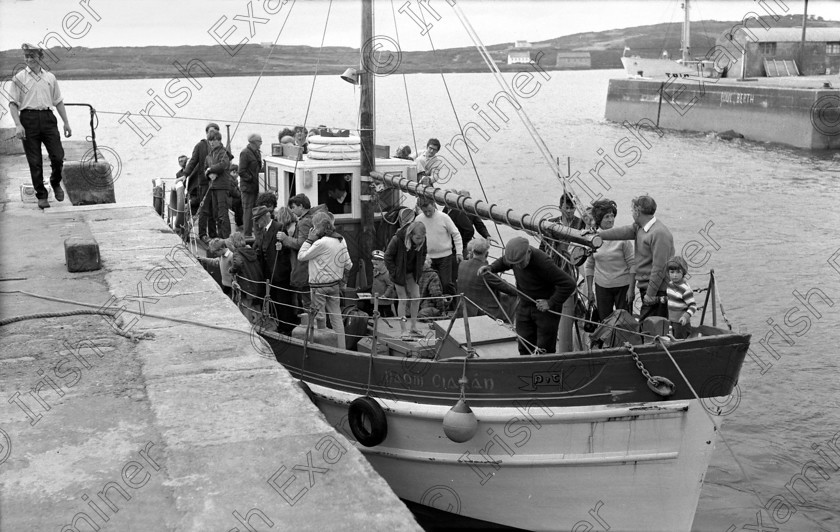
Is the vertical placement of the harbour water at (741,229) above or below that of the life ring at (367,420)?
below

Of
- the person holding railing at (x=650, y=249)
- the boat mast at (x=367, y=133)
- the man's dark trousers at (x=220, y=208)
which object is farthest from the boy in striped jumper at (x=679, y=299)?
the man's dark trousers at (x=220, y=208)

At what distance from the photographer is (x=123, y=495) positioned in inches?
184

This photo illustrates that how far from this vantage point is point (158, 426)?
17.8ft

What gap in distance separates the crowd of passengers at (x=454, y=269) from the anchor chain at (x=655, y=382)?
0.56 meters

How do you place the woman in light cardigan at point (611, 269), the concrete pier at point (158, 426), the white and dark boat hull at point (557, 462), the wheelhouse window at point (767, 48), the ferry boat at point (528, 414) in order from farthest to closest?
the wheelhouse window at point (767, 48), the woman in light cardigan at point (611, 269), the white and dark boat hull at point (557, 462), the ferry boat at point (528, 414), the concrete pier at point (158, 426)

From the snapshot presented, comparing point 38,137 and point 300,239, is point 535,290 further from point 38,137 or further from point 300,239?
point 38,137

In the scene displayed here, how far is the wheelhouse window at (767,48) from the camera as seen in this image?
62344 millimetres

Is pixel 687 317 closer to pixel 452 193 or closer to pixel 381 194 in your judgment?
pixel 452 193

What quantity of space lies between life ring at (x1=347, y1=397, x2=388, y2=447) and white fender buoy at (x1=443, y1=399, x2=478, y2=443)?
97cm

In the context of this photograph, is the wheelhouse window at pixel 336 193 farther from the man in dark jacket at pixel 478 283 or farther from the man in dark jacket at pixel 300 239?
the man in dark jacket at pixel 478 283

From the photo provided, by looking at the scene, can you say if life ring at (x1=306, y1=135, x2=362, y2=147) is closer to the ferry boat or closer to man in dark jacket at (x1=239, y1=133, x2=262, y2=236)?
man in dark jacket at (x1=239, y1=133, x2=262, y2=236)

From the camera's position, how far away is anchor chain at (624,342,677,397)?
7715 millimetres

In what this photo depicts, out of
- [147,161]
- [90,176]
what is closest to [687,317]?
[90,176]

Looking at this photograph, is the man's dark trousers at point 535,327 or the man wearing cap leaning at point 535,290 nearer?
the man wearing cap leaning at point 535,290
